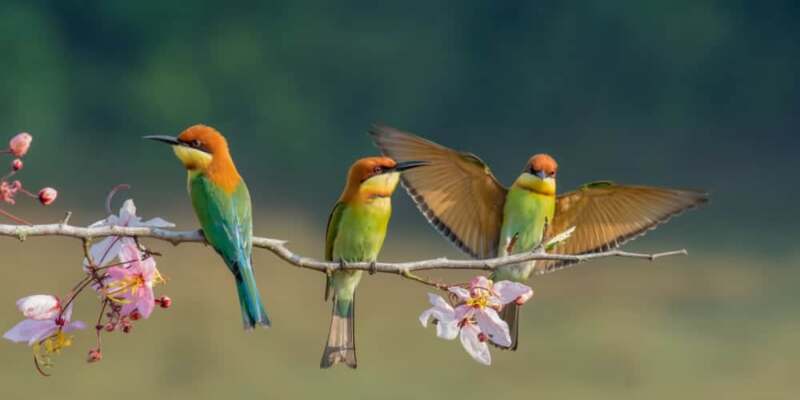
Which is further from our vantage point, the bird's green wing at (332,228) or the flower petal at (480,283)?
the bird's green wing at (332,228)

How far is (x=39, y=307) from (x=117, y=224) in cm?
12

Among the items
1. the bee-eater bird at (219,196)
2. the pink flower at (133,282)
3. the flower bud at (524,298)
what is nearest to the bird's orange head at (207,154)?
the bee-eater bird at (219,196)

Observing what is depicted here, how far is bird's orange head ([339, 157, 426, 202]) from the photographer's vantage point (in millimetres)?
1233

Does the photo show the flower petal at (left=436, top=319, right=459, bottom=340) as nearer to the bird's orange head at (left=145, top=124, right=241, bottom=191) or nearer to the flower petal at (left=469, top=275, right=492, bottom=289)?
the flower petal at (left=469, top=275, right=492, bottom=289)

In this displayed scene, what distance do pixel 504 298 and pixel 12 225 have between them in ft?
1.57

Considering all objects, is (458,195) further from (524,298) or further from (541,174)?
Answer: (524,298)

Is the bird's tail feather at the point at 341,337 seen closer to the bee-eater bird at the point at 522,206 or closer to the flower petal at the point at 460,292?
the flower petal at the point at 460,292

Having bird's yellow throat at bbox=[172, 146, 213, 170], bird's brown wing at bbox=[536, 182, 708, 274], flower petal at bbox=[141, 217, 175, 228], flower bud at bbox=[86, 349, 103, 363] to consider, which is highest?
bird's brown wing at bbox=[536, 182, 708, 274]

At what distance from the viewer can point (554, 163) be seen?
1521 mm

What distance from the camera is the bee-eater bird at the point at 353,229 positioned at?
124cm

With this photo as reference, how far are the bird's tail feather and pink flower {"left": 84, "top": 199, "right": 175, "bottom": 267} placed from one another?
25 cm

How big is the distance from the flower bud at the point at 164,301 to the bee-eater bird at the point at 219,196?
0.22 ft

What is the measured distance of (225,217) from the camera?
3.69ft

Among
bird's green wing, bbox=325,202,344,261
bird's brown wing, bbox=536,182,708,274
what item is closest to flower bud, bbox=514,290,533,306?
bird's green wing, bbox=325,202,344,261
